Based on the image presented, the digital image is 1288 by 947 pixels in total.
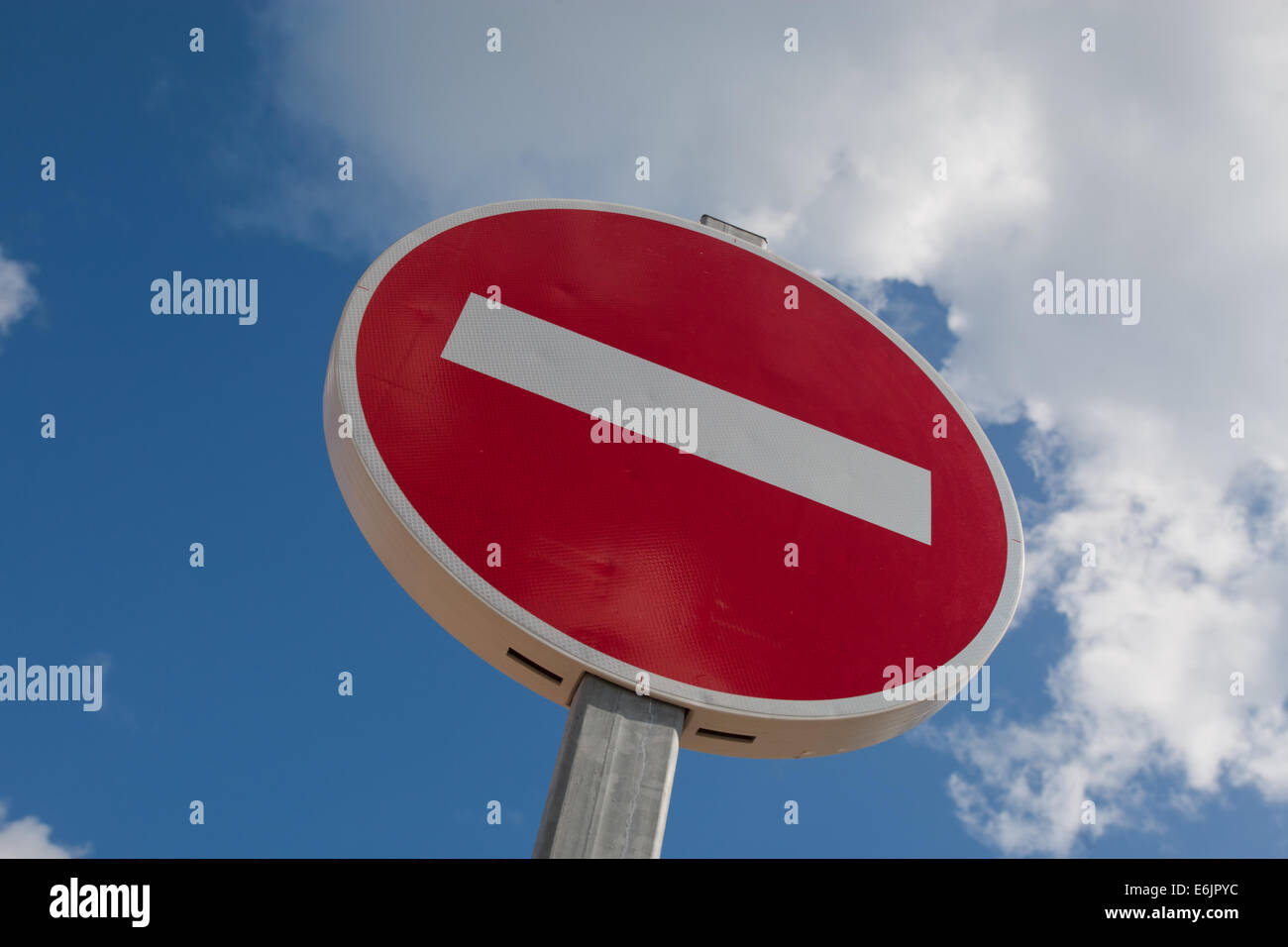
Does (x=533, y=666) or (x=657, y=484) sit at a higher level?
(x=657, y=484)

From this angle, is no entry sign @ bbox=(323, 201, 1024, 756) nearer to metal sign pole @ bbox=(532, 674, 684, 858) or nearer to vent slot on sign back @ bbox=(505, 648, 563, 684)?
vent slot on sign back @ bbox=(505, 648, 563, 684)

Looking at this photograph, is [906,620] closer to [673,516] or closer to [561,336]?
[673,516]

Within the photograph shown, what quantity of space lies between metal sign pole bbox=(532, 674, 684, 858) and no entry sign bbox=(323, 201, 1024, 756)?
0.12m

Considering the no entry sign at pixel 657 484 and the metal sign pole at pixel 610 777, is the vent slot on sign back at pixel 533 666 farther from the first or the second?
the metal sign pole at pixel 610 777

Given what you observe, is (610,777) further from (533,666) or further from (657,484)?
(657,484)

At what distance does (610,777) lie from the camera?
430 cm

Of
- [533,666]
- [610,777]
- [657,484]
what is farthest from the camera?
[657,484]

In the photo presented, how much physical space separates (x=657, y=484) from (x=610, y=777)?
4.69 ft

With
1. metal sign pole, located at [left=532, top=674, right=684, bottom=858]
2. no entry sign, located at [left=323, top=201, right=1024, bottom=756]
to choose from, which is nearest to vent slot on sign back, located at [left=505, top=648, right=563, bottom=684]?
no entry sign, located at [left=323, top=201, right=1024, bottom=756]

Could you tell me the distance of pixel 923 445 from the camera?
6152 millimetres

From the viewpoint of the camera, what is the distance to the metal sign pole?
415 cm

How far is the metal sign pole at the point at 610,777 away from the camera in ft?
13.6

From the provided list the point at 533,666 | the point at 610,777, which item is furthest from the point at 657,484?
the point at 610,777
